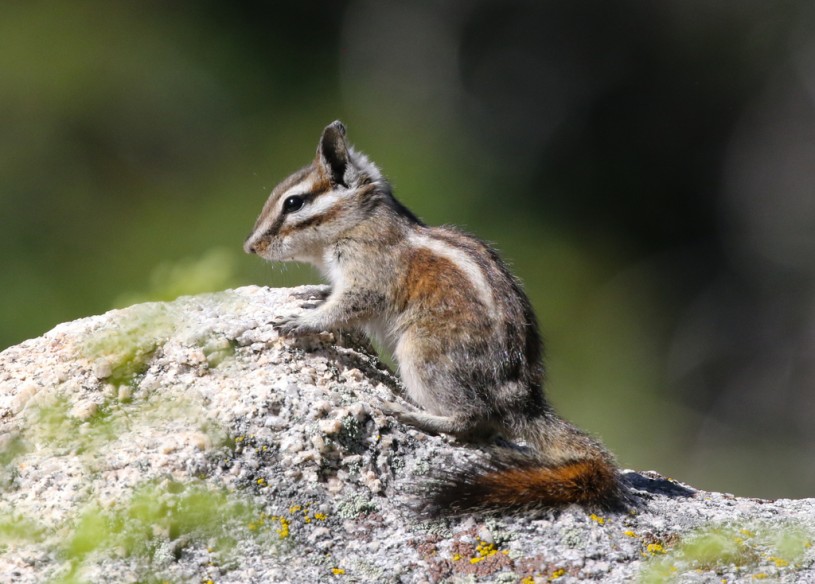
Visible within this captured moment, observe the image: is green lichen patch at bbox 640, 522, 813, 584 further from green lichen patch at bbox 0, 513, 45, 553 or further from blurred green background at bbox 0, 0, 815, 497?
blurred green background at bbox 0, 0, 815, 497

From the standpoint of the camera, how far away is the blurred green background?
36.2 ft

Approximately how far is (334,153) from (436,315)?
1056 millimetres

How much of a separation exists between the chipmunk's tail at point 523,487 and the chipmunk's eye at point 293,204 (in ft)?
5.66

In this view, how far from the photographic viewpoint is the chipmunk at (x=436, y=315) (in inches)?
171

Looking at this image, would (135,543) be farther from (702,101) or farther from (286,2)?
(702,101)

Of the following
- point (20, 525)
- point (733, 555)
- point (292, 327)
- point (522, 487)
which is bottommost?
point (20, 525)

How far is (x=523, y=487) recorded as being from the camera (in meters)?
3.90

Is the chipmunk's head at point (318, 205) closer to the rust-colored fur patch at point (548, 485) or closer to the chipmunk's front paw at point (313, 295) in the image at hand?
the chipmunk's front paw at point (313, 295)

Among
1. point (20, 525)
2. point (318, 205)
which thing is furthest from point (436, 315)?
point (20, 525)

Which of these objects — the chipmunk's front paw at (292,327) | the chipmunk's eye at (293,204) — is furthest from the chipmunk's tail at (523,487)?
the chipmunk's eye at (293,204)

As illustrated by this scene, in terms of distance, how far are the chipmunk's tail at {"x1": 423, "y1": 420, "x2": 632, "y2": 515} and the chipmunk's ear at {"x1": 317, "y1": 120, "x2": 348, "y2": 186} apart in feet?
5.85

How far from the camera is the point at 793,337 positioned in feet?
39.7

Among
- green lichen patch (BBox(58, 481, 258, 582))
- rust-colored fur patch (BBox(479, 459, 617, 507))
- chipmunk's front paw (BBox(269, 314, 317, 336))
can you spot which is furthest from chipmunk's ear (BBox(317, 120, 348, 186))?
green lichen patch (BBox(58, 481, 258, 582))

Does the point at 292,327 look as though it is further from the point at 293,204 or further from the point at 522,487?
the point at 522,487
